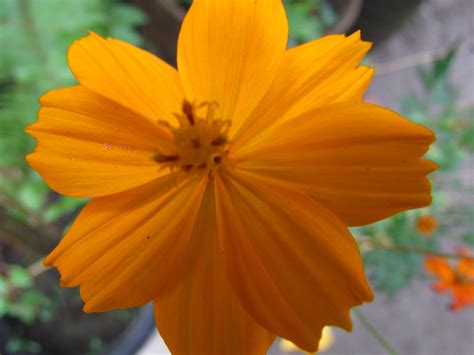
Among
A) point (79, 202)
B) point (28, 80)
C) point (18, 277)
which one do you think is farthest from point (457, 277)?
point (28, 80)

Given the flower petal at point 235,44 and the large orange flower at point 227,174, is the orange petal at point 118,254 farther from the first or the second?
the flower petal at point 235,44

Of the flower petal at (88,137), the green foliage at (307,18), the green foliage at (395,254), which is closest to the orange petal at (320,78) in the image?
the flower petal at (88,137)

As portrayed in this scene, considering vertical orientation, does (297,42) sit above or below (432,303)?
above

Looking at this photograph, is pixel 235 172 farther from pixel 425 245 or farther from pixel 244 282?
pixel 425 245

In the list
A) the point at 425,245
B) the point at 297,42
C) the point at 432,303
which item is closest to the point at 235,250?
the point at 425,245

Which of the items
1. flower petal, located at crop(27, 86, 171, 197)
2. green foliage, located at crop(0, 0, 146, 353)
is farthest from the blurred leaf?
flower petal, located at crop(27, 86, 171, 197)

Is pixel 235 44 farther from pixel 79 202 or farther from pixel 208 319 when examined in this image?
pixel 79 202

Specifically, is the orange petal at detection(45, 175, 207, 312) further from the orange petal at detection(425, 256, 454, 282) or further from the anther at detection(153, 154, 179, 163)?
the orange petal at detection(425, 256, 454, 282)

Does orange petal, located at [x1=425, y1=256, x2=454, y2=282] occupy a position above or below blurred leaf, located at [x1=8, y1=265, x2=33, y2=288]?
below
